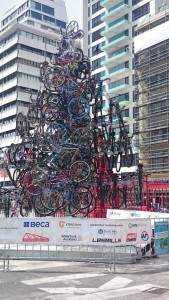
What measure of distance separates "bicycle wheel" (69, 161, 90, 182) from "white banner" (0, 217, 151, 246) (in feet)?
18.0

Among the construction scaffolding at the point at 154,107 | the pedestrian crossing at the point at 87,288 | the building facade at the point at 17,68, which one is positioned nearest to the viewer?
the pedestrian crossing at the point at 87,288

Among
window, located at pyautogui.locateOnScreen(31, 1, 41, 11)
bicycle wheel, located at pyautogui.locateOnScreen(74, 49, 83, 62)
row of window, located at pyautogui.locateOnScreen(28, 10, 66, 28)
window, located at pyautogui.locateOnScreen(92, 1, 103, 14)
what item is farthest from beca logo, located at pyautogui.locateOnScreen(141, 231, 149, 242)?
window, located at pyautogui.locateOnScreen(31, 1, 41, 11)

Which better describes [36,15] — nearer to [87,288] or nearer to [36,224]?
[36,224]

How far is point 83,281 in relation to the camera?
442 inches

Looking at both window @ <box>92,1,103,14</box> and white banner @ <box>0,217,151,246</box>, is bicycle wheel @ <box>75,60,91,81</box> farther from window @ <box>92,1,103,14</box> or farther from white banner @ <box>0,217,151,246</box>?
window @ <box>92,1,103,14</box>

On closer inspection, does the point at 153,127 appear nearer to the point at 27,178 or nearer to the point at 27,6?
the point at 27,178

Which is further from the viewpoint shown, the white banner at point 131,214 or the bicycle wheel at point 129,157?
the bicycle wheel at point 129,157

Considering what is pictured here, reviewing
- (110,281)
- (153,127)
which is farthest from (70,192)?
(153,127)

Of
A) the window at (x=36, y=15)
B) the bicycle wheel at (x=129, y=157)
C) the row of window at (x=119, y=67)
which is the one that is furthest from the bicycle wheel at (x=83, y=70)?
the window at (x=36, y=15)

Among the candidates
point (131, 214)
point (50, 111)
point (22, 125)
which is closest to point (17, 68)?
point (22, 125)

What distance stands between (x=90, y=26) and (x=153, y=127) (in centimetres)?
3439

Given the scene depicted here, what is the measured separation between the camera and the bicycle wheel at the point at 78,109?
20.5 metres

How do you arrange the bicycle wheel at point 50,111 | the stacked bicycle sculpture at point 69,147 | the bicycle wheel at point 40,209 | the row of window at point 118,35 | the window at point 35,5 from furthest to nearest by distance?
the window at point 35,5 → the row of window at point 118,35 → the bicycle wheel at point 50,111 → the bicycle wheel at point 40,209 → the stacked bicycle sculpture at point 69,147

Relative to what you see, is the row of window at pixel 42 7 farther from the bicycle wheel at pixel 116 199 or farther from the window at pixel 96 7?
the bicycle wheel at pixel 116 199
